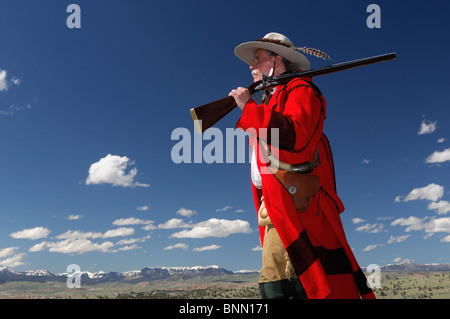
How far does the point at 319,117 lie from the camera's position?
413cm

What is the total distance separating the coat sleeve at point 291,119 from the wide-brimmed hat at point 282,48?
3.01 ft

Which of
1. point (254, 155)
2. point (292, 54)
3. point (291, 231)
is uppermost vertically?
point (292, 54)

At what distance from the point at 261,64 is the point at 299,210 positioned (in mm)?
2173

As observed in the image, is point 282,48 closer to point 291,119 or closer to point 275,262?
point 291,119

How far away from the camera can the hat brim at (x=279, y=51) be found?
4.89 m

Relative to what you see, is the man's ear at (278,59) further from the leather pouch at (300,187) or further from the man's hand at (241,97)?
the leather pouch at (300,187)

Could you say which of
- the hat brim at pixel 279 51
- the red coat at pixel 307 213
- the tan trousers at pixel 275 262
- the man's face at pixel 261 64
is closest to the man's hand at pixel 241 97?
the red coat at pixel 307 213

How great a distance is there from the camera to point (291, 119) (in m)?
3.95

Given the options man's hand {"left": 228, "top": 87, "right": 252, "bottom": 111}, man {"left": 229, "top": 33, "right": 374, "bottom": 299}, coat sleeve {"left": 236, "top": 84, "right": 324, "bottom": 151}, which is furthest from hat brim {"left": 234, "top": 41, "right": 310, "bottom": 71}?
man's hand {"left": 228, "top": 87, "right": 252, "bottom": 111}

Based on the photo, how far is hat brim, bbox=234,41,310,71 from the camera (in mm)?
4891
